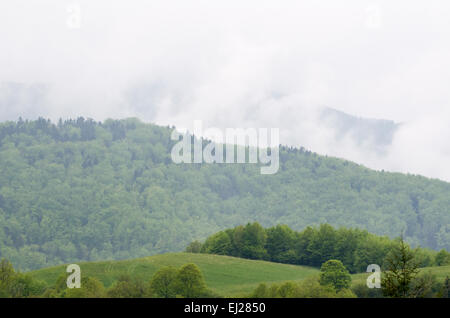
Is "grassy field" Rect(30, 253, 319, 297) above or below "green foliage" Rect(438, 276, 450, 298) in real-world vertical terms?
above

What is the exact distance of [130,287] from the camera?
91062mm

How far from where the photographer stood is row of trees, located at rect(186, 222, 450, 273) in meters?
140

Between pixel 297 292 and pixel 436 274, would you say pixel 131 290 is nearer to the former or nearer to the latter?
pixel 297 292

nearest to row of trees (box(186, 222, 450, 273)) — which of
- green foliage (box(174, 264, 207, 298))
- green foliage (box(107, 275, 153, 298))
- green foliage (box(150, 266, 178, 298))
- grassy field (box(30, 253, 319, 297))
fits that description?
grassy field (box(30, 253, 319, 297))

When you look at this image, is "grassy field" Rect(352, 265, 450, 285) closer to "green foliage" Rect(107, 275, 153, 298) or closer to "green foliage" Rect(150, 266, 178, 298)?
"green foliage" Rect(150, 266, 178, 298)

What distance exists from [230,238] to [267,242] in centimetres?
864

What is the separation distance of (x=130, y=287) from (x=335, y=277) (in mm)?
33857

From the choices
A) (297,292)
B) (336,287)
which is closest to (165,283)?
(297,292)

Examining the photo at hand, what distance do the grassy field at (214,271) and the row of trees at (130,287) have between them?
30.0 feet

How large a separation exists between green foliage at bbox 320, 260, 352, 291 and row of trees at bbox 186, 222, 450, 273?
32.5 m

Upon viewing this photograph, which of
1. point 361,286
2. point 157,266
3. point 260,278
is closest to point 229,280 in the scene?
point 260,278

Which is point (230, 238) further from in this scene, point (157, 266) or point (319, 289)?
point (319, 289)
